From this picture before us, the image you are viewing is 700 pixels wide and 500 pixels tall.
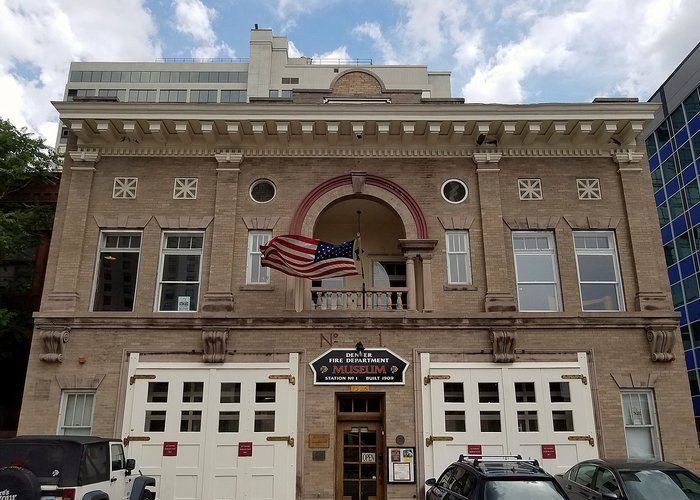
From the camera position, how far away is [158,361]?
13.5 meters

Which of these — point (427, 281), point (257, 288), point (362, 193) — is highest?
point (362, 193)

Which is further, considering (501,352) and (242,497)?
(501,352)

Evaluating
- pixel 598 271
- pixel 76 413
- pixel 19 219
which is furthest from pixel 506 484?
pixel 19 219

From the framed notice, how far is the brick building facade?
3 centimetres

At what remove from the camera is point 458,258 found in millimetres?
14367

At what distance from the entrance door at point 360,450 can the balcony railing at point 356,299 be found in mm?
2285

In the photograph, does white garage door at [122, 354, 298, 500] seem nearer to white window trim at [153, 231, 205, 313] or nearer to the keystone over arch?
white window trim at [153, 231, 205, 313]

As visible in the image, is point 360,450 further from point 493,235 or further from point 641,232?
point 641,232

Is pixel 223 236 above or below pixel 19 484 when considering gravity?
above

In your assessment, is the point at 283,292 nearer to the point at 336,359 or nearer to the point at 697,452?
the point at 336,359

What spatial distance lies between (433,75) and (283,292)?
55647mm

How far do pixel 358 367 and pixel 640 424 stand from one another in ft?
22.8

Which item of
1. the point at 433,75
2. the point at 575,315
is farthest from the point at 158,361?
the point at 433,75

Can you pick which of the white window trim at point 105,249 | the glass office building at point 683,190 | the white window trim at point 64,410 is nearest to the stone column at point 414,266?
the white window trim at point 105,249
